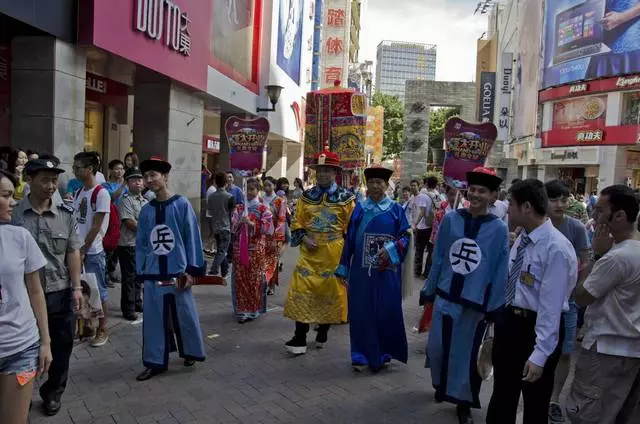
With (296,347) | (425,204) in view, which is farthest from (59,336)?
(425,204)

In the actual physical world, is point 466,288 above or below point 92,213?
below

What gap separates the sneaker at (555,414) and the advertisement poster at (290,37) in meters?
17.9

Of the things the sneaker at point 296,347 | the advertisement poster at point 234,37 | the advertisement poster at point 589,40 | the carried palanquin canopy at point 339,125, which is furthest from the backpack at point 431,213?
the advertisement poster at point 589,40

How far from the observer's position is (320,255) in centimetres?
582

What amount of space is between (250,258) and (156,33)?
15.8 ft

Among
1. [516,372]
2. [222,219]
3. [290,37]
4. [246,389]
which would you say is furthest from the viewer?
[290,37]

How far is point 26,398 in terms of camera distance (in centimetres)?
282

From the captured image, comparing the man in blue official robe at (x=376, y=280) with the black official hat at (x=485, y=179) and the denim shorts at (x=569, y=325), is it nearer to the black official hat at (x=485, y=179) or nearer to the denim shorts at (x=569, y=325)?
the black official hat at (x=485, y=179)

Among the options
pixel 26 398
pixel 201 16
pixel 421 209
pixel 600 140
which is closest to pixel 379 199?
pixel 26 398

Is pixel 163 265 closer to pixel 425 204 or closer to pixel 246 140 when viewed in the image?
pixel 246 140

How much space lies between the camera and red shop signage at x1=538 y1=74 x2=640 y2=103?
96.1ft

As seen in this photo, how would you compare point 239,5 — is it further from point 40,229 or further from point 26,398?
point 26,398

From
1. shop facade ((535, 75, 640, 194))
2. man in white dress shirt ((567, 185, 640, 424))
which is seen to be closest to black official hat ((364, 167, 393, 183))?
man in white dress shirt ((567, 185, 640, 424))

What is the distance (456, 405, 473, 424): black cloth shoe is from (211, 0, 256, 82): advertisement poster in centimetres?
1105
